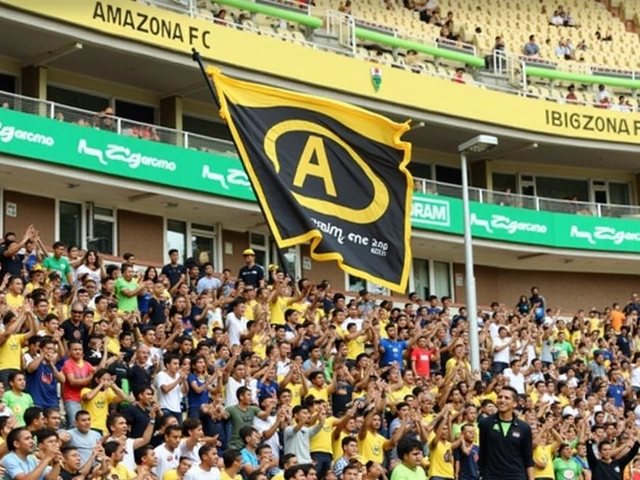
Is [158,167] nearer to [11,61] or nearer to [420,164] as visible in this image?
[11,61]

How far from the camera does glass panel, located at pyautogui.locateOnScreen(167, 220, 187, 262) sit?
25812 millimetres

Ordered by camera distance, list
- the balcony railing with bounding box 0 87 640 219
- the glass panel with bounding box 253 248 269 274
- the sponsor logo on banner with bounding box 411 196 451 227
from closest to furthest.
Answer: the balcony railing with bounding box 0 87 640 219, the glass panel with bounding box 253 248 269 274, the sponsor logo on banner with bounding box 411 196 451 227

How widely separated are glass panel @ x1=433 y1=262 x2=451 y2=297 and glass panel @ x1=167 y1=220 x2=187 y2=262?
6.52 metres

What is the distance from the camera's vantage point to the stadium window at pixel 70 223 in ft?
78.6

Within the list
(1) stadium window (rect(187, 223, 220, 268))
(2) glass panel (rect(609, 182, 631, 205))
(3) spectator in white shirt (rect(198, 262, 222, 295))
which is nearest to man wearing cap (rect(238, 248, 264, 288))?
(3) spectator in white shirt (rect(198, 262, 222, 295))

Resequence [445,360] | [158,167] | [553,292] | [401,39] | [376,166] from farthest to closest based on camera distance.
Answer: [553,292] → [401,39] → [158,167] → [445,360] → [376,166]

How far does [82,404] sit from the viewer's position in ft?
45.1

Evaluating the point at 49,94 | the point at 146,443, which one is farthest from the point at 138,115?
the point at 146,443

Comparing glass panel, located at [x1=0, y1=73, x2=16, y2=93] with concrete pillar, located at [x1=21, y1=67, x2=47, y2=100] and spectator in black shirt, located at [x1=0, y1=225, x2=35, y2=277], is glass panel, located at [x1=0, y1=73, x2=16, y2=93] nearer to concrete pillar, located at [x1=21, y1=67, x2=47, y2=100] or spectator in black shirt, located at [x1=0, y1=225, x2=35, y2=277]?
concrete pillar, located at [x1=21, y1=67, x2=47, y2=100]

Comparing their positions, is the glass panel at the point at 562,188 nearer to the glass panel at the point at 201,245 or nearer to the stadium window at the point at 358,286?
the stadium window at the point at 358,286

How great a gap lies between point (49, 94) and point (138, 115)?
196cm

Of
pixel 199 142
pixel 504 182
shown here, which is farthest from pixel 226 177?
pixel 504 182

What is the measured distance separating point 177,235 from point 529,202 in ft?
28.8

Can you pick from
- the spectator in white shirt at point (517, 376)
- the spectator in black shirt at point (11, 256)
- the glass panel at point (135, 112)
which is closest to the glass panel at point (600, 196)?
the glass panel at point (135, 112)
